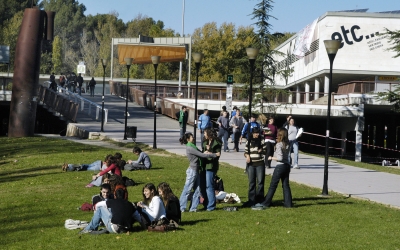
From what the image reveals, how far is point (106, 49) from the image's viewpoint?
109 metres

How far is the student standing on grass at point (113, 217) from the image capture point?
1190 centimetres

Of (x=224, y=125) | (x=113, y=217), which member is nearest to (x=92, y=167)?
(x=224, y=125)

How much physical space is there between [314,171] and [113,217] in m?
12.9

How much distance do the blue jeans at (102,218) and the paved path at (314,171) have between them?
7381 millimetres

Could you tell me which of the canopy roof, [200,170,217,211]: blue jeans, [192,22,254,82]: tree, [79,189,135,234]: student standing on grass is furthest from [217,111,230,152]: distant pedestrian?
[192,22,254,82]: tree

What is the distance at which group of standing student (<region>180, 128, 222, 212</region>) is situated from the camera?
46.5 feet

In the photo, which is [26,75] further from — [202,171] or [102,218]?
[102,218]

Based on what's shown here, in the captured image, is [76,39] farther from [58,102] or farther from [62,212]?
[62,212]

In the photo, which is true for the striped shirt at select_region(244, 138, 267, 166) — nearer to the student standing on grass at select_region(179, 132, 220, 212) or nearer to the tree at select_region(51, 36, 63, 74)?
the student standing on grass at select_region(179, 132, 220, 212)

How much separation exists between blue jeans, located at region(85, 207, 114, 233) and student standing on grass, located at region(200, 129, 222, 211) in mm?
2880

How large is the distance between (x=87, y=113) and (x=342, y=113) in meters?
16.8

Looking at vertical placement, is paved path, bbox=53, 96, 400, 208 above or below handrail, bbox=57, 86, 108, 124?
below

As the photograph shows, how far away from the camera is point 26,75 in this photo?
35.8m

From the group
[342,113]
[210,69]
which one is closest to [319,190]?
[342,113]
